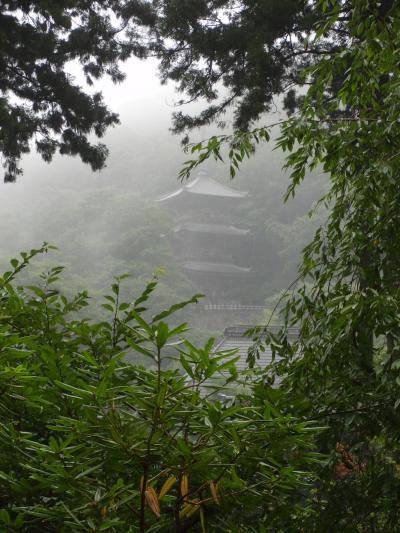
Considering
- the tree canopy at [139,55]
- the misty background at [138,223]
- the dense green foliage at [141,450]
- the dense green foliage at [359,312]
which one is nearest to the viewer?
the dense green foliage at [141,450]

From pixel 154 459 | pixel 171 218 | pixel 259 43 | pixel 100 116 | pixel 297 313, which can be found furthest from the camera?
pixel 171 218

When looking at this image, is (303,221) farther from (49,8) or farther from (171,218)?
(49,8)

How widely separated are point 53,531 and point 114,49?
16.7ft

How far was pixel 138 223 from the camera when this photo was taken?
28.0m

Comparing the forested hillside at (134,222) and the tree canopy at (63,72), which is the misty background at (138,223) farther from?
the tree canopy at (63,72)

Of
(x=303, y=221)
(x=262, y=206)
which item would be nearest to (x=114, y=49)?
(x=303, y=221)

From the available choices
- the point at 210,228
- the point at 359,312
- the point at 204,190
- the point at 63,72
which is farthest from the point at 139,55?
the point at 204,190

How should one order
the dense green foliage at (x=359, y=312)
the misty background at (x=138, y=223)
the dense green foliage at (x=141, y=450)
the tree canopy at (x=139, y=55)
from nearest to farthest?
1. the dense green foliage at (x=141, y=450)
2. the dense green foliage at (x=359, y=312)
3. the tree canopy at (x=139, y=55)
4. the misty background at (x=138, y=223)

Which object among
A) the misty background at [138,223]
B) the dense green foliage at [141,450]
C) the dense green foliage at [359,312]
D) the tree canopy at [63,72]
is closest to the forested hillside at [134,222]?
the misty background at [138,223]

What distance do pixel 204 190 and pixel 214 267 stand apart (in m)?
3.57

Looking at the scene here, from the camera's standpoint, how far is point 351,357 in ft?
4.79

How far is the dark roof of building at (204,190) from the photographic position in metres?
27.3

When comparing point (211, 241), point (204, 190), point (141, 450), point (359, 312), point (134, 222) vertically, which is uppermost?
point (204, 190)

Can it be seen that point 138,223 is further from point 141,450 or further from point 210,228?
point 141,450
